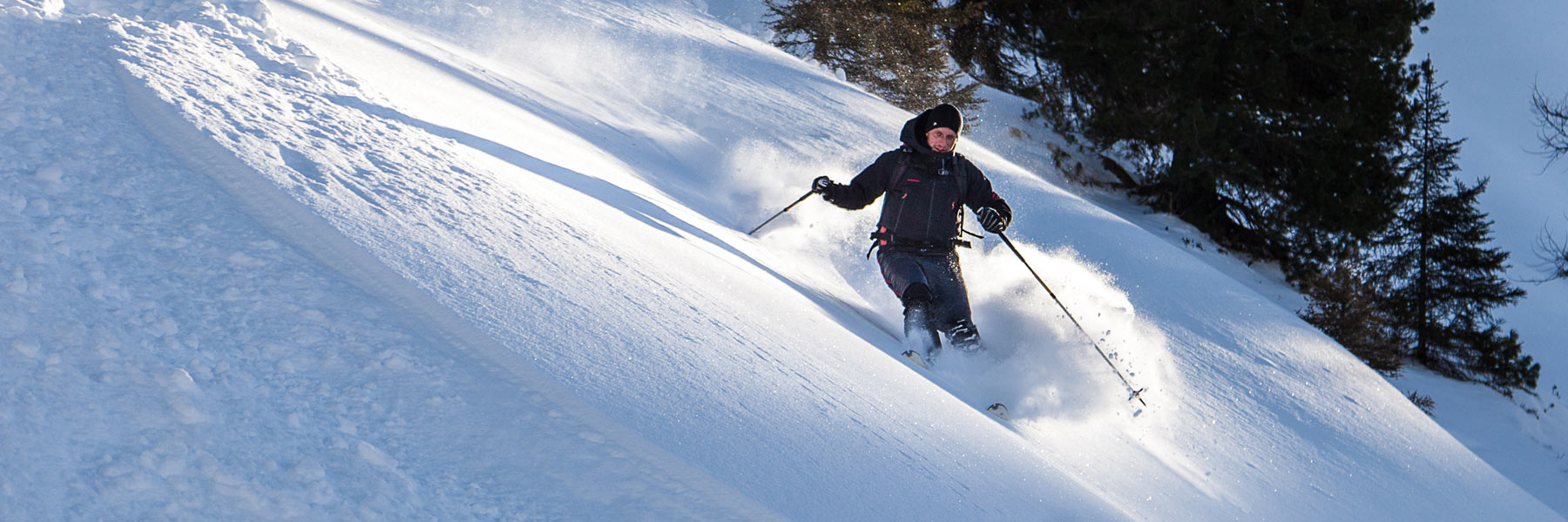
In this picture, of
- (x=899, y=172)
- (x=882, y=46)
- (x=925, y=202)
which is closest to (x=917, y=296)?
(x=925, y=202)

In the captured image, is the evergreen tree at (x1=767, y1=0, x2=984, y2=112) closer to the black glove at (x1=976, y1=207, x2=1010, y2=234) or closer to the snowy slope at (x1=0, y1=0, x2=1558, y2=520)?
the snowy slope at (x1=0, y1=0, x2=1558, y2=520)

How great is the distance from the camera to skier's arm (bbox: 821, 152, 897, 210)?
609 cm

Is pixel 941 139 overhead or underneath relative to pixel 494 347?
overhead

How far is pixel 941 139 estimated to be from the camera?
19.3 ft

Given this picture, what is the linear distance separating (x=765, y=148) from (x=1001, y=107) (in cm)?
1074

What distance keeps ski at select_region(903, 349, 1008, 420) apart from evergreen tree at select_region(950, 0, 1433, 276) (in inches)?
419

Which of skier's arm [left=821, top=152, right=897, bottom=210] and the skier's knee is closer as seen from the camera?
the skier's knee

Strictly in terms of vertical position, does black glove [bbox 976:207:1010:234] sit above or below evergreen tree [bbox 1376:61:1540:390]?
below

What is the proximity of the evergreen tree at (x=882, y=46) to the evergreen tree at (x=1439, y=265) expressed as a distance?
699cm

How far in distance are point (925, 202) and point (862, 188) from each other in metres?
0.41

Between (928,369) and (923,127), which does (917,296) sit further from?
(923,127)

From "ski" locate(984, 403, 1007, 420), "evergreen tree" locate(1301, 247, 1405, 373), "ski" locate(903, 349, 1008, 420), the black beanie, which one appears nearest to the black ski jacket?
the black beanie

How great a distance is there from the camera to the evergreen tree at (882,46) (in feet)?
49.9

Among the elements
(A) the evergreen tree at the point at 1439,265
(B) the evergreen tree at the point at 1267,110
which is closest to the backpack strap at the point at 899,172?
(B) the evergreen tree at the point at 1267,110
